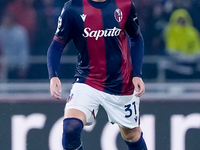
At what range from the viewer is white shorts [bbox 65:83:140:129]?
10.4 feet

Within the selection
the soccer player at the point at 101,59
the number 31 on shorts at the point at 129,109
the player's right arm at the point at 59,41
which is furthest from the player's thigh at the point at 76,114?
the number 31 on shorts at the point at 129,109

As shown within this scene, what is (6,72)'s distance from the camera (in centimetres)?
459

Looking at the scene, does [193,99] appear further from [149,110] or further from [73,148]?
[73,148]

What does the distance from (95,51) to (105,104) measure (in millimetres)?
381

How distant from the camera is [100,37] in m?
3.23

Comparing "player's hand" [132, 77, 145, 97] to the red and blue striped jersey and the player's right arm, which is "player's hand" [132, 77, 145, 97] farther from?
the player's right arm

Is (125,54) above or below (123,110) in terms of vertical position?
above

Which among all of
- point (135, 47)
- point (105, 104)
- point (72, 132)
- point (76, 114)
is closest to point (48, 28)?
point (135, 47)

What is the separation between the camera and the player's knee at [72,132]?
2.99 meters

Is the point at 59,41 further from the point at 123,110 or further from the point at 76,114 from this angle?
the point at 123,110

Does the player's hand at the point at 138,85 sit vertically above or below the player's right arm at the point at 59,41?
below

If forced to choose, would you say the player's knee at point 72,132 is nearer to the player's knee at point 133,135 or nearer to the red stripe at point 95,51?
the red stripe at point 95,51

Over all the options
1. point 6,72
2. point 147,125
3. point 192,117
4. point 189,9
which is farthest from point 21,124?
point 189,9

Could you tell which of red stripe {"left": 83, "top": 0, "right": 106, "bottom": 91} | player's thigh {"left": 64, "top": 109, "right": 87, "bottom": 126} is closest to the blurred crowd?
red stripe {"left": 83, "top": 0, "right": 106, "bottom": 91}
